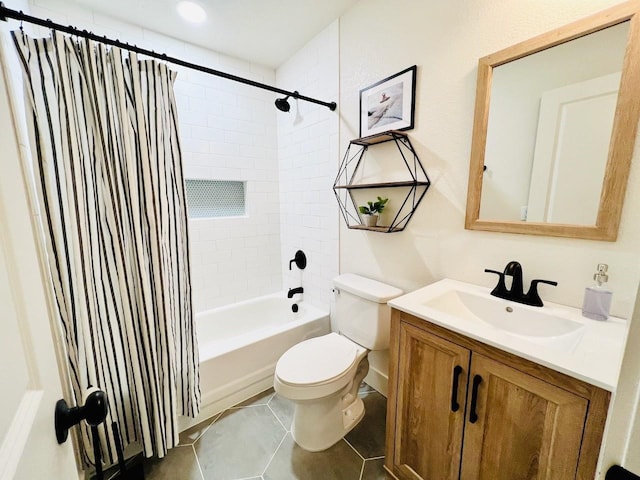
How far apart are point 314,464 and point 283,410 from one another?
0.41 m

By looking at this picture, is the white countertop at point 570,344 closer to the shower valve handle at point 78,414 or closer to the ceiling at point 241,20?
the shower valve handle at point 78,414

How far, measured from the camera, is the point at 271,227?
8.73ft

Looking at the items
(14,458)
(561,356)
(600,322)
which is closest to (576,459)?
(561,356)

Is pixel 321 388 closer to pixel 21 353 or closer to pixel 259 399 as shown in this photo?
pixel 259 399

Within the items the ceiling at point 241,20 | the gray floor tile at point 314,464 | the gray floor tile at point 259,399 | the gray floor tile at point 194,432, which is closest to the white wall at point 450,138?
the ceiling at point 241,20

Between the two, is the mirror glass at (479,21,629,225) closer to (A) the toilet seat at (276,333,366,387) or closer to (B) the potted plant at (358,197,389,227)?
(B) the potted plant at (358,197,389,227)

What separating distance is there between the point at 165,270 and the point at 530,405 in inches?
59.1

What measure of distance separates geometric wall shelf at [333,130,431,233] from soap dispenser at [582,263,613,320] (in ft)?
2.54

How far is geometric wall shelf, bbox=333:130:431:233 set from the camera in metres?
1.54

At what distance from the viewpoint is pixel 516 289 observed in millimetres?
1157

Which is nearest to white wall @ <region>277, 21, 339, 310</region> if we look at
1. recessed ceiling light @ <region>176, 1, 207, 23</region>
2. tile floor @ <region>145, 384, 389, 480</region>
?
recessed ceiling light @ <region>176, 1, 207, 23</region>

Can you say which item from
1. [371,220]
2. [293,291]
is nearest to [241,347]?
[293,291]

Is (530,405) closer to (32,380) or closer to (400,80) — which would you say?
(32,380)

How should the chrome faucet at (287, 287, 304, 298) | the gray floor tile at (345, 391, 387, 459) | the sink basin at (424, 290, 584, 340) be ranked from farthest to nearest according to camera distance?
the chrome faucet at (287, 287, 304, 298)
the gray floor tile at (345, 391, 387, 459)
the sink basin at (424, 290, 584, 340)
